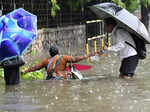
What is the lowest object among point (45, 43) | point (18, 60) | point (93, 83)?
point (45, 43)

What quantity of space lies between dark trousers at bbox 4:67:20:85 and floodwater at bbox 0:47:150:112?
0.13 metres

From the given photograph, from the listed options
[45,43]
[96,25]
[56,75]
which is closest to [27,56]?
[45,43]

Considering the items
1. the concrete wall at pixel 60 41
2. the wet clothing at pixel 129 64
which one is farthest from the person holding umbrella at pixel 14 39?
the concrete wall at pixel 60 41

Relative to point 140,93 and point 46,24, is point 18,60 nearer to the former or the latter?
point 140,93

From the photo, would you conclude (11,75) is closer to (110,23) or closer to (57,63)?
(57,63)

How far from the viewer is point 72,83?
7156mm

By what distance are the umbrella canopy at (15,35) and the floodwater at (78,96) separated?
731 millimetres

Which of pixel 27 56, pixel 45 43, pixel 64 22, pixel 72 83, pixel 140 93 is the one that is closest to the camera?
pixel 140 93

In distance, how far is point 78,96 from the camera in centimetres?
609

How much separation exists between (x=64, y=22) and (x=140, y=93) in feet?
35.8

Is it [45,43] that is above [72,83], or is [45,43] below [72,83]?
below

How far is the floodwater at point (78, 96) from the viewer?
536 centimetres

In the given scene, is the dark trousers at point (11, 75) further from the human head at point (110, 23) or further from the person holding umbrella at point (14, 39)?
the human head at point (110, 23)

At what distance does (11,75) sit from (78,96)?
154cm
